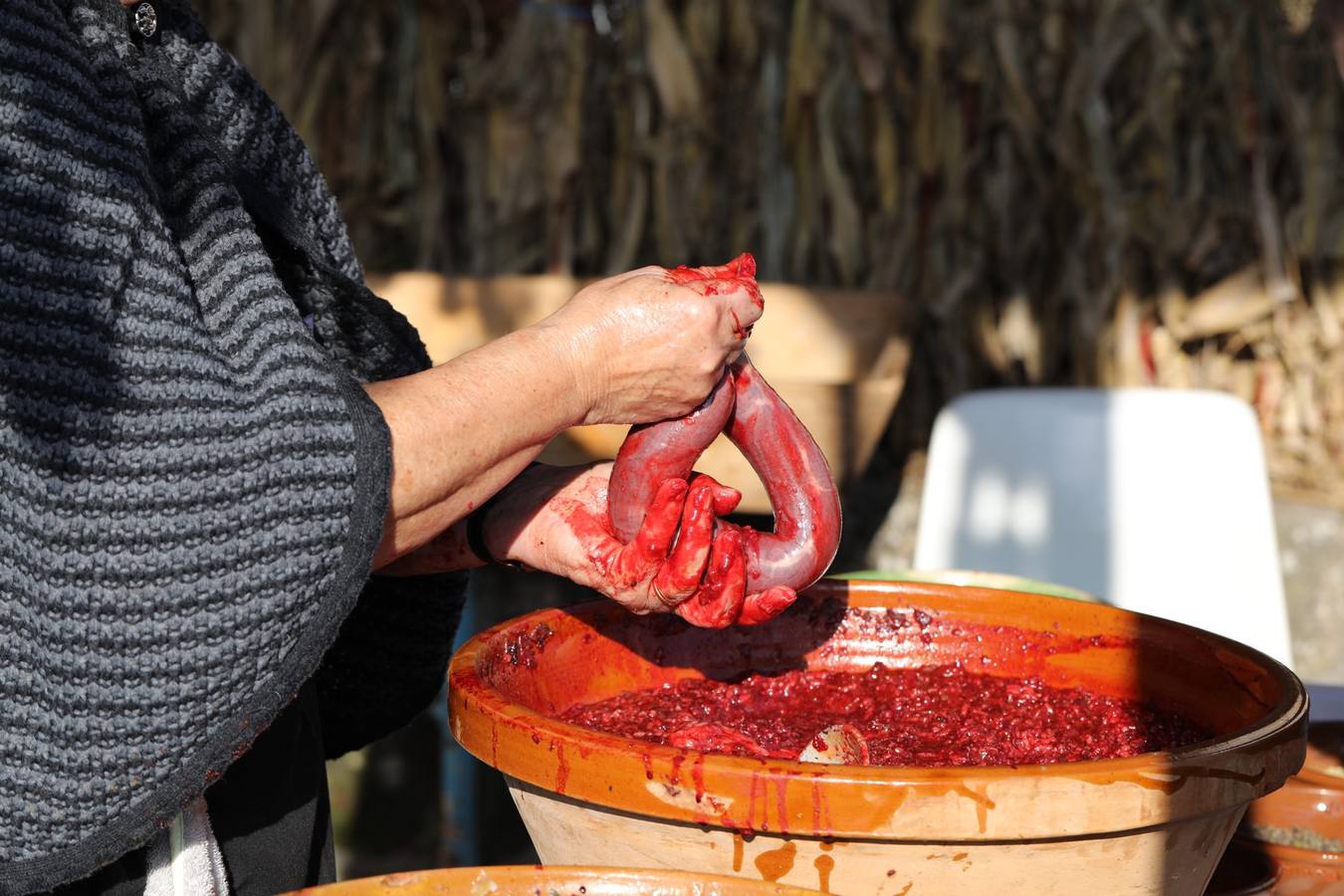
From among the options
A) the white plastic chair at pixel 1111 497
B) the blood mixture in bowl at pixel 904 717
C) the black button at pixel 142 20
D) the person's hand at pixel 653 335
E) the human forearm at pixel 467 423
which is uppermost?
the black button at pixel 142 20

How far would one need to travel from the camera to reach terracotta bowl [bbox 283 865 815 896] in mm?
919

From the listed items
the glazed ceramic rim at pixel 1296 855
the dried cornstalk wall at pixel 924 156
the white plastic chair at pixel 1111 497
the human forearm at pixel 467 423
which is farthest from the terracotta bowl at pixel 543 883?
the dried cornstalk wall at pixel 924 156

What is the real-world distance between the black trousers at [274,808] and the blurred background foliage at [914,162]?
2146mm

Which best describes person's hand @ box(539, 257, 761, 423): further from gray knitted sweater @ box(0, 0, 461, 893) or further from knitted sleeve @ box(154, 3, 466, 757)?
knitted sleeve @ box(154, 3, 466, 757)

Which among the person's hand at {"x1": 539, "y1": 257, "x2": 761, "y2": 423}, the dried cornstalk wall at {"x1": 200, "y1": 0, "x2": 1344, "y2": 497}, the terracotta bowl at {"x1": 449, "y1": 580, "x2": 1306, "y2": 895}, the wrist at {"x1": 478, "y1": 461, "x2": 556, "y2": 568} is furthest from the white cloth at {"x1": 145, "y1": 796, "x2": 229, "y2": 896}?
the dried cornstalk wall at {"x1": 200, "y1": 0, "x2": 1344, "y2": 497}

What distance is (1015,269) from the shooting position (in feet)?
12.0

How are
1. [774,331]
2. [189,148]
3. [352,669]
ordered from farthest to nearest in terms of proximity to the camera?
[774,331] → [352,669] → [189,148]

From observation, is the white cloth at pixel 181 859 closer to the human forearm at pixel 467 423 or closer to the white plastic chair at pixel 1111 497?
the human forearm at pixel 467 423

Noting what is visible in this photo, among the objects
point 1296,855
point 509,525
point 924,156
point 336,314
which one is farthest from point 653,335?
point 924,156

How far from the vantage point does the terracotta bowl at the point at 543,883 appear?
0.92m

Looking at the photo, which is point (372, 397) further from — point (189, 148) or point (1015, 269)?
point (1015, 269)

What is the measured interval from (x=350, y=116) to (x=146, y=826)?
9.62 feet

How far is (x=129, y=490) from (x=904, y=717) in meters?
0.77

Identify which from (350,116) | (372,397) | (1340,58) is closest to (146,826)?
(372,397)
